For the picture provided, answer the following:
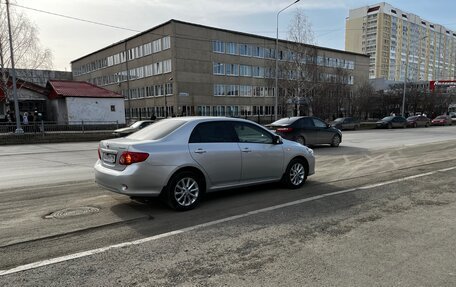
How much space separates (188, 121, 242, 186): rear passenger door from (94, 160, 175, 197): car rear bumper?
63cm

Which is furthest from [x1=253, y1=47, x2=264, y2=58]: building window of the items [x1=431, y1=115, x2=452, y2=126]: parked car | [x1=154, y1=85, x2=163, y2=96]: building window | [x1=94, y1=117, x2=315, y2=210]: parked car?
[x1=94, y1=117, x2=315, y2=210]: parked car

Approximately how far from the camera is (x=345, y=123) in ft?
113

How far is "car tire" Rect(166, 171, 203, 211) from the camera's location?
17.7 feet

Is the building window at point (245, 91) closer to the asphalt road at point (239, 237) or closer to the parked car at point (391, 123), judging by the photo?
the parked car at point (391, 123)

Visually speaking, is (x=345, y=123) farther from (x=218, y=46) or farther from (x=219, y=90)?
(x=218, y=46)

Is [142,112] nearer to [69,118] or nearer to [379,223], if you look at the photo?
[69,118]

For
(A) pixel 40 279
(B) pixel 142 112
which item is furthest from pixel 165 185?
(B) pixel 142 112

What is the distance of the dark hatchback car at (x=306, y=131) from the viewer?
15078 millimetres

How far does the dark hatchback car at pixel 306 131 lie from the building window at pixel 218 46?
39.7m

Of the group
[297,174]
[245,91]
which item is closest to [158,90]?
[245,91]

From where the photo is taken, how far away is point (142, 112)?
58719 mm

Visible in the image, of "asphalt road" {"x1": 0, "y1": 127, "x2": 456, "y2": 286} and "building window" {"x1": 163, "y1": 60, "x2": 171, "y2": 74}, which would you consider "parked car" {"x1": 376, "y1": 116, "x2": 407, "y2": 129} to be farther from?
"asphalt road" {"x1": 0, "y1": 127, "x2": 456, "y2": 286}

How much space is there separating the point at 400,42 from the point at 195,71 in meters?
33.3

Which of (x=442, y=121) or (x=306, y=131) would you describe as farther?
(x=442, y=121)
